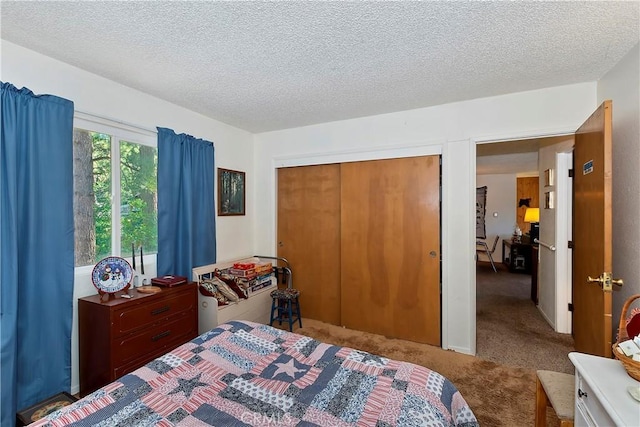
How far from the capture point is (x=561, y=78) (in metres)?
2.40

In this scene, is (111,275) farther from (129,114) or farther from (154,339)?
(129,114)

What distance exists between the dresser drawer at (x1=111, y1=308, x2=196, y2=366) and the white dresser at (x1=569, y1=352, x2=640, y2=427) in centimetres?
269

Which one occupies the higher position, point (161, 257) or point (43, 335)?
point (161, 257)

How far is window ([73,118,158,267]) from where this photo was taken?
2.33 meters

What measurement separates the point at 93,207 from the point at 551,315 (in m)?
4.93

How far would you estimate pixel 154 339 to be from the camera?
238 centimetres

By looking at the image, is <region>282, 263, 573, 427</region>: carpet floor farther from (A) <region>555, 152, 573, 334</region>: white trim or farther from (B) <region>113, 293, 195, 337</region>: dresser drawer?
(B) <region>113, 293, 195, 337</region>: dresser drawer

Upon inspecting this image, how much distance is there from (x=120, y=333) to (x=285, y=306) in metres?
1.80

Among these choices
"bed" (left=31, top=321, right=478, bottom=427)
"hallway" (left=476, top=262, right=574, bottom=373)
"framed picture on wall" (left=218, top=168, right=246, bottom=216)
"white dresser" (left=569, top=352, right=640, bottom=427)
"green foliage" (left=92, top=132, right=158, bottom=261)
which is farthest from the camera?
"framed picture on wall" (left=218, top=168, right=246, bottom=216)

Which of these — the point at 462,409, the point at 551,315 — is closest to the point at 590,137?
the point at 462,409

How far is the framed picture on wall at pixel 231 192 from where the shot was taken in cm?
358

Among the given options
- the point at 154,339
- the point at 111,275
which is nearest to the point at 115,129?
the point at 111,275

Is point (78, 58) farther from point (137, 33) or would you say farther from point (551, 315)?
point (551, 315)

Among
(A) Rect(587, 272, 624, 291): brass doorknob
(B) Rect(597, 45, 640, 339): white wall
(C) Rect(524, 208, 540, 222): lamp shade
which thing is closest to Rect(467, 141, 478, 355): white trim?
(B) Rect(597, 45, 640, 339): white wall
